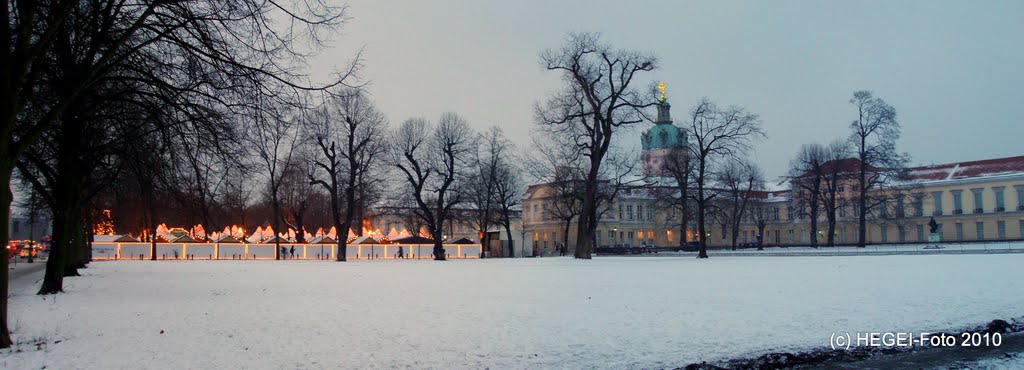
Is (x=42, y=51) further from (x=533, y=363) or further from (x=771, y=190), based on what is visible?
(x=771, y=190)

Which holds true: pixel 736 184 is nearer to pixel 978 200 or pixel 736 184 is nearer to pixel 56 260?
pixel 978 200

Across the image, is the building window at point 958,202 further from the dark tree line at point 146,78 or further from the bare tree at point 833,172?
the dark tree line at point 146,78

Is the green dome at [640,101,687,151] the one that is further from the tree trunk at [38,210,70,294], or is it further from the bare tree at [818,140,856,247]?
the tree trunk at [38,210,70,294]

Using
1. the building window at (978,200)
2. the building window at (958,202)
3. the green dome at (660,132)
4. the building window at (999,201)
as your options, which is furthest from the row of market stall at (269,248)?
the building window at (999,201)

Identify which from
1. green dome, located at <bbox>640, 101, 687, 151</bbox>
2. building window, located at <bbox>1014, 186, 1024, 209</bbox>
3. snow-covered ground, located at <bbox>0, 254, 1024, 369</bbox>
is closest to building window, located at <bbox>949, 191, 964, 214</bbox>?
building window, located at <bbox>1014, 186, 1024, 209</bbox>

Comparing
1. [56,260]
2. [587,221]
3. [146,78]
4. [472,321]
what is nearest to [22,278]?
[56,260]

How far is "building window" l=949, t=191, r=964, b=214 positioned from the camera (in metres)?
92.9

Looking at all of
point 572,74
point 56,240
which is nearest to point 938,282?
point 56,240

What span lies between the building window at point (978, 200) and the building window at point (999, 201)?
1475 millimetres

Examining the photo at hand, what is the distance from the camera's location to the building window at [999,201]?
88.8m

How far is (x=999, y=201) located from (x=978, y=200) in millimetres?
2418

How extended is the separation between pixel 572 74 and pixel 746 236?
82.5 meters

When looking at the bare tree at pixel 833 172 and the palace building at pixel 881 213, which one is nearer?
the bare tree at pixel 833 172

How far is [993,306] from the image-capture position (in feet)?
51.6
